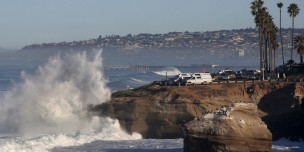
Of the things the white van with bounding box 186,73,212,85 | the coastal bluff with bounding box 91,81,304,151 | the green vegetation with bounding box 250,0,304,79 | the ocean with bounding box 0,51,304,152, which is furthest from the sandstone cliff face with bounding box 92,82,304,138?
the green vegetation with bounding box 250,0,304,79

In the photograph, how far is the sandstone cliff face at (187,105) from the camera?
4259 centimetres

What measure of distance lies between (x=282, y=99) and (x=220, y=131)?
51.0ft

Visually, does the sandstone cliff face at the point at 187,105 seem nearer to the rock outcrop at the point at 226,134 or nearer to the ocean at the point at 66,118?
the ocean at the point at 66,118

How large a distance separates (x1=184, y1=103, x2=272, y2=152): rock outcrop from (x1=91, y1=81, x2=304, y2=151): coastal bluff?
10014 millimetres

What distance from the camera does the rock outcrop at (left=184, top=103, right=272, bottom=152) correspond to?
1172 inches

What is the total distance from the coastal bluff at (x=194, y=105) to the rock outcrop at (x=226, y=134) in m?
10.0

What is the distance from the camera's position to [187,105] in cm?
4303

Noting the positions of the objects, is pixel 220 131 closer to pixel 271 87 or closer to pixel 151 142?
pixel 151 142

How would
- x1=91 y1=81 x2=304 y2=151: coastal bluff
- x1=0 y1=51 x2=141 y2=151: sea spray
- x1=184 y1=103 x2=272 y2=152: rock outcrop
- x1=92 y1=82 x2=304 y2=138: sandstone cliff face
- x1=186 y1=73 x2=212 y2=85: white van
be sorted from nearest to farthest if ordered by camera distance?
x1=184 y1=103 x2=272 y2=152: rock outcrop → x1=91 y1=81 x2=304 y2=151: coastal bluff → x1=92 y1=82 x2=304 y2=138: sandstone cliff face → x1=0 y1=51 x2=141 y2=151: sea spray → x1=186 y1=73 x2=212 y2=85: white van

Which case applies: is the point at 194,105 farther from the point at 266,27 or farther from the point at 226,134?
the point at 266,27

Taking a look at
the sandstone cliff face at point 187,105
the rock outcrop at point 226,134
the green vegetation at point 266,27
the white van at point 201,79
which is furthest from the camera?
the green vegetation at point 266,27

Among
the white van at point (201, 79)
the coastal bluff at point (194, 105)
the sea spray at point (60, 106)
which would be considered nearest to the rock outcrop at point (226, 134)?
the coastal bluff at point (194, 105)

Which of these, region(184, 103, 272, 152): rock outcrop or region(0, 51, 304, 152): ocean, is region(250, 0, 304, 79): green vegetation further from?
region(184, 103, 272, 152): rock outcrop

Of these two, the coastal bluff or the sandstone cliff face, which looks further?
the sandstone cliff face
